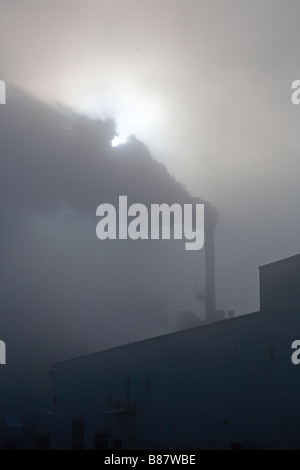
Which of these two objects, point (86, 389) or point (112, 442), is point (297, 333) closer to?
point (112, 442)

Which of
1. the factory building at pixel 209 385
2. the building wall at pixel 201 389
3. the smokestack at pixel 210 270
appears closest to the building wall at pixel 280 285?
the factory building at pixel 209 385

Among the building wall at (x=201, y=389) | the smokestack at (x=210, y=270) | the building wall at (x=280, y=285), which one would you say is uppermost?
the smokestack at (x=210, y=270)

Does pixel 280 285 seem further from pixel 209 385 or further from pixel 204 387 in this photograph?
pixel 204 387

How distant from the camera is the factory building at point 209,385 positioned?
79.3 ft

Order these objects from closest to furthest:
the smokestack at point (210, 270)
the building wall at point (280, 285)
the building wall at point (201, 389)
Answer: the building wall at point (201, 389)
the building wall at point (280, 285)
the smokestack at point (210, 270)

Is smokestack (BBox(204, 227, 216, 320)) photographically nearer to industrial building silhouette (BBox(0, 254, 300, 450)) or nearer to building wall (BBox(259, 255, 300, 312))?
industrial building silhouette (BBox(0, 254, 300, 450))

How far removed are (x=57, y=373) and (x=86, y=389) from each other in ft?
18.8

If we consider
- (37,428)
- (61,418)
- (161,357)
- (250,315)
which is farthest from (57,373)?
(250,315)

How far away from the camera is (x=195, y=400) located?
28.8 m

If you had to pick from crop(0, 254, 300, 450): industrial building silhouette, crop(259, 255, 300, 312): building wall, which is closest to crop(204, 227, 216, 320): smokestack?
crop(0, 254, 300, 450): industrial building silhouette

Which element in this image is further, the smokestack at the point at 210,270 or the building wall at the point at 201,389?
the smokestack at the point at 210,270

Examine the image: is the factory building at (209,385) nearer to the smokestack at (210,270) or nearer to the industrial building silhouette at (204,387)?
→ the industrial building silhouette at (204,387)

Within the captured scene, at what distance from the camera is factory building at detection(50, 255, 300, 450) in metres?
24.2
